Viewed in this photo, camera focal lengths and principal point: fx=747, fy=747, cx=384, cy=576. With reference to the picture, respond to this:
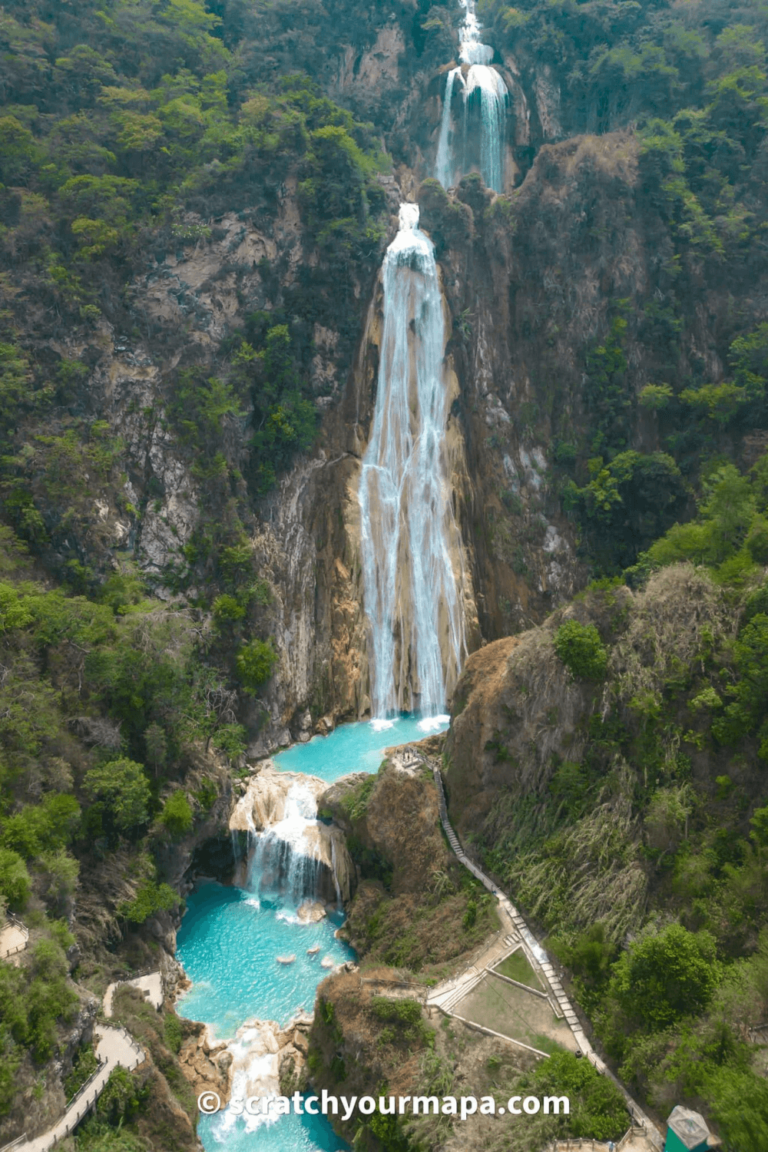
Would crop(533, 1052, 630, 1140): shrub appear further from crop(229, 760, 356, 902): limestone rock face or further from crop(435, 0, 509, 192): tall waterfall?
crop(435, 0, 509, 192): tall waterfall

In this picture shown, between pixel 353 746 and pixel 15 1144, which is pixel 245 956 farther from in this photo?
pixel 353 746

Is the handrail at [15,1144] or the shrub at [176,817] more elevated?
the shrub at [176,817]

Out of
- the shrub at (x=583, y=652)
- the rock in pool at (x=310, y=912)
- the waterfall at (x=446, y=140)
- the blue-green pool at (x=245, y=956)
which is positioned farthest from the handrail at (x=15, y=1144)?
the waterfall at (x=446, y=140)

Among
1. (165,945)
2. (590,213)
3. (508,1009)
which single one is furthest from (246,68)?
(508,1009)

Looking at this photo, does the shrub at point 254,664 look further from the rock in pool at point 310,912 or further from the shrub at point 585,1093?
the shrub at point 585,1093

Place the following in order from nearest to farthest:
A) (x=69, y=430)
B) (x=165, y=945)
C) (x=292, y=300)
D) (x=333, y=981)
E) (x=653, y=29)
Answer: (x=333, y=981), (x=165, y=945), (x=69, y=430), (x=292, y=300), (x=653, y=29)

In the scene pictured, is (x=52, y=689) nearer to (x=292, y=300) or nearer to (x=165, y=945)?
(x=165, y=945)
